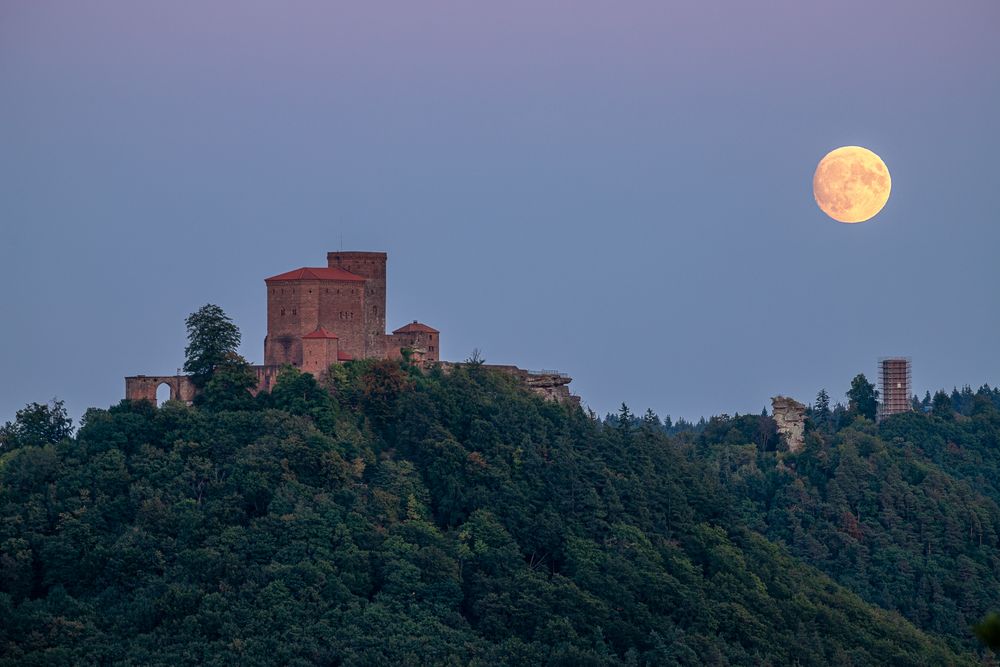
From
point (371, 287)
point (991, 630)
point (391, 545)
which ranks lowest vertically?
point (391, 545)

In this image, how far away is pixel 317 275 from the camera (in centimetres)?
6738

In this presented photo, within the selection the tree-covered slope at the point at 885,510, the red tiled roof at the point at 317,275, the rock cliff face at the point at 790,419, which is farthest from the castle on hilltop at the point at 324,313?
the rock cliff face at the point at 790,419

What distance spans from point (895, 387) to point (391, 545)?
53253 mm

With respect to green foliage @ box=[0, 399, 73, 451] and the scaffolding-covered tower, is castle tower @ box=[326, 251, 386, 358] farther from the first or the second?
the scaffolding-covered tower

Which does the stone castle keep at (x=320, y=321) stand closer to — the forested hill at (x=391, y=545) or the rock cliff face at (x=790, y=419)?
the forested hill at (x=391, y=545)

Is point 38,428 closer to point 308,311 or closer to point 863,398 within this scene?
point 308,311

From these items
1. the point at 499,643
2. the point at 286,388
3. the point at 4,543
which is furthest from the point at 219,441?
the point at 499,643

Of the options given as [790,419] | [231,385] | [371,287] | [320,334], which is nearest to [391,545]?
[320,334]

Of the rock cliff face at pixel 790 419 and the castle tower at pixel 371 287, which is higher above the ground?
the castle tower at pixel 371 287

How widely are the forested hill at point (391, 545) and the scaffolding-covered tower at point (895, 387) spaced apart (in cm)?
3326

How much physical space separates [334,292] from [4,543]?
49.7 ft

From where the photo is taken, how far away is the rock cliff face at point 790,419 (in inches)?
3844

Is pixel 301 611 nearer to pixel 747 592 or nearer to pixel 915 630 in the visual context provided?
pixel 747 592

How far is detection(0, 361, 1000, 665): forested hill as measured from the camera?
60.3m
